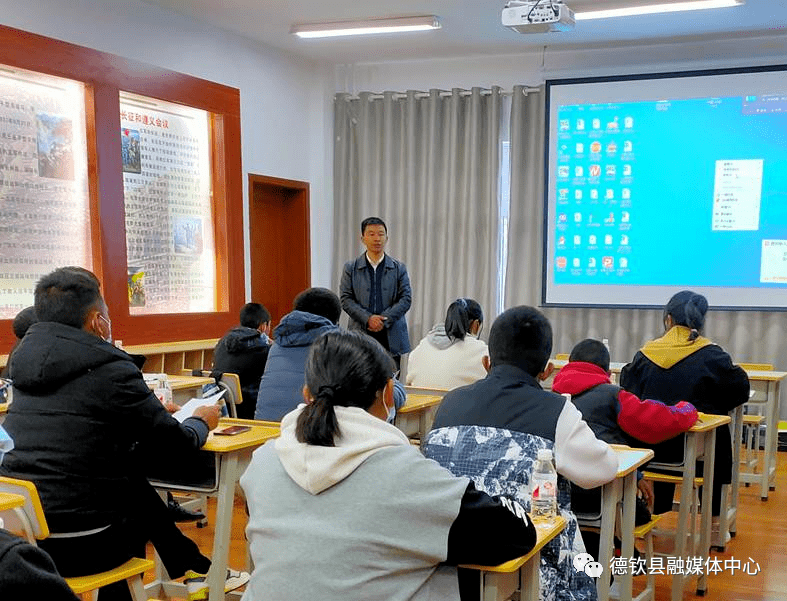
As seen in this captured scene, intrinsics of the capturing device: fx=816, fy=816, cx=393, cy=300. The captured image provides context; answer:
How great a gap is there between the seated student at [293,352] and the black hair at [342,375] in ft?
5.66

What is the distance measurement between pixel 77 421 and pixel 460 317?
87.5 inches

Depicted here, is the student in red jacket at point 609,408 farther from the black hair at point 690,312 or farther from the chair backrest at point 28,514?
the chair backrest at point 28,514

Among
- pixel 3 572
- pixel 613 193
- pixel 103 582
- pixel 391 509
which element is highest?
pixel 613 193

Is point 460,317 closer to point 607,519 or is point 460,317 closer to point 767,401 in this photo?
point 607,519

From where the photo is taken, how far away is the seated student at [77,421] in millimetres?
2260

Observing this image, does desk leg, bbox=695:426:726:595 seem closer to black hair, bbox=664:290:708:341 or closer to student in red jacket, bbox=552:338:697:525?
student in red jacket, bbox=552:338:697:525

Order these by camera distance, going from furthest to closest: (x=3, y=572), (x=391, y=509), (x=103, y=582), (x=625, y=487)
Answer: (x=625, y=487) → (x=103, y=582) → (x=391, y=509) → (x=3, y=572)

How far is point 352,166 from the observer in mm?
7688

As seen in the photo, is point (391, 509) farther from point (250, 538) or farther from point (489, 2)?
point (489, 2)

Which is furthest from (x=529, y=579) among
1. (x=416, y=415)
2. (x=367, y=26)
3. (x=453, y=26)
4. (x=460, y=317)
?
(x=453, y=26)

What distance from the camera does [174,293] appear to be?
20.1 feet

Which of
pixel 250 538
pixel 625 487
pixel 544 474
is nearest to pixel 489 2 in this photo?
pixel 625 487

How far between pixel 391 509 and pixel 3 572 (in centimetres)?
77

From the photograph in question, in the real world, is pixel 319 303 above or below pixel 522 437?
above
